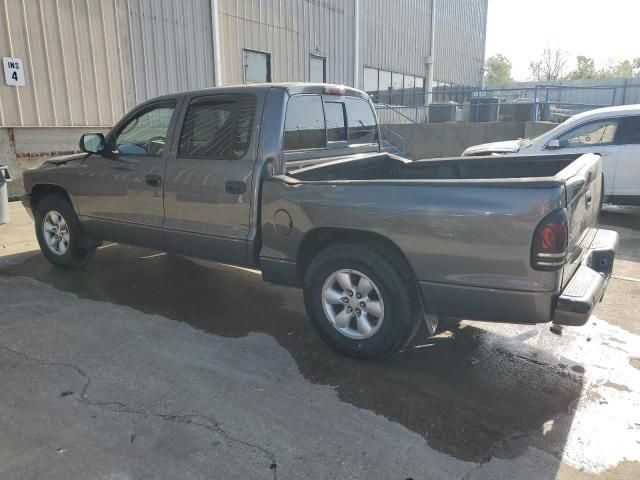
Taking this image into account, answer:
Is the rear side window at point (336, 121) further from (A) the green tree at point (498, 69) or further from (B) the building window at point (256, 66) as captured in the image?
(A) the green tree at point (498, 69)

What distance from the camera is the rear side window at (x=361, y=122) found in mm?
4875

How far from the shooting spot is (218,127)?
4238 millimetres

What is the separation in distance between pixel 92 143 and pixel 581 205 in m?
4.35

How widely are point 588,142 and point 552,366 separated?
579 centimetres

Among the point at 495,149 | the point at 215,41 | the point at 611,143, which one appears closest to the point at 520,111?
the point at 495,149

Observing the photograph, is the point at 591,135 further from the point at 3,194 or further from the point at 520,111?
the point at 3,194

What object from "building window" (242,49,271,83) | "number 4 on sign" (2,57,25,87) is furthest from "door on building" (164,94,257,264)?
"building window" (242,49,271,83)

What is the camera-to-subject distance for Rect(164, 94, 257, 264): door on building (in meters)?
4.01

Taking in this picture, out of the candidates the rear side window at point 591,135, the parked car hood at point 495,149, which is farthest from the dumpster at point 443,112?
the rear side window at point 591,135

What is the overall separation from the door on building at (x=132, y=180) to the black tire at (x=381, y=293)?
5.88 feet

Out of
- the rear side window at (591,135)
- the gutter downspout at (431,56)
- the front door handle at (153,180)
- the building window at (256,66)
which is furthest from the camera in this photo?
A: the gutter downspout at (431,56)

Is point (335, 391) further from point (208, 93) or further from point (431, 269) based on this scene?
point (208, 93)

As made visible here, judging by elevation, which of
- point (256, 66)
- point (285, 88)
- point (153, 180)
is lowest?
point (153, 180)

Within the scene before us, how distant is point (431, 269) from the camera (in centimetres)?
314
